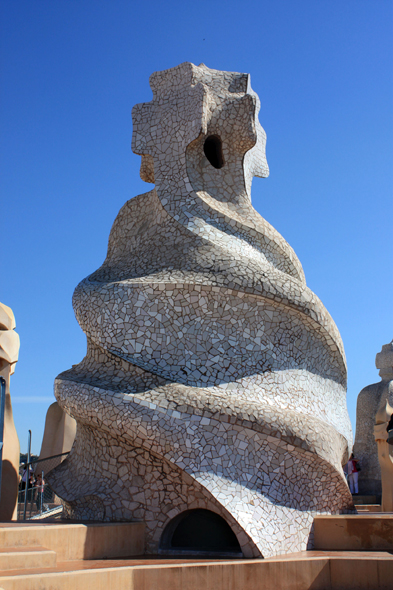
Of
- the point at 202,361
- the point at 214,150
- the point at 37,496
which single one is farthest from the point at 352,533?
the point at 37,496

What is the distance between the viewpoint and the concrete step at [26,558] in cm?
550

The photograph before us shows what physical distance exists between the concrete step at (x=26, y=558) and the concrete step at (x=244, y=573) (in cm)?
13

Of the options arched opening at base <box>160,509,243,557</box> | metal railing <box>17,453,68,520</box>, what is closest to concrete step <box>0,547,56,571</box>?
arched opening at base <box>160,509,243,557</box>

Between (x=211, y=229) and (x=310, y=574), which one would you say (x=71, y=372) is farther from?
(x=310, y=574)

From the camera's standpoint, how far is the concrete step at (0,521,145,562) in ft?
19.5

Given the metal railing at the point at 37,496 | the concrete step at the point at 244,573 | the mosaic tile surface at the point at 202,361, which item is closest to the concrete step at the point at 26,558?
the concrete step at the point at 244,573

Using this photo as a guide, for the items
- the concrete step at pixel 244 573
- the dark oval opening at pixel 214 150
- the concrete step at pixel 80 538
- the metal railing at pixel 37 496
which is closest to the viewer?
the concrete step at pixel 244 573

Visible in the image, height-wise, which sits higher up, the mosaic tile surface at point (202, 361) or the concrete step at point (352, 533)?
the mosaic tile surface at point (202, 361)

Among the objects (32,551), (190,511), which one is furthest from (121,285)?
(32,551)

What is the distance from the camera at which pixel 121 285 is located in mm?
7930

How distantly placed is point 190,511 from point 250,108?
19.6 feet

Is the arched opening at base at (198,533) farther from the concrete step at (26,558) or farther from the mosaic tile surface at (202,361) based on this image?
the concrete step at (26,558)

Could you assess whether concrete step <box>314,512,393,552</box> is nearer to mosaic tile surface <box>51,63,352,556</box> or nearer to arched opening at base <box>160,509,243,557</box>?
mosaic tile surface <box>51,63,352,556</box>

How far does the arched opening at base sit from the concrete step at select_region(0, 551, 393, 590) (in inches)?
26.6
